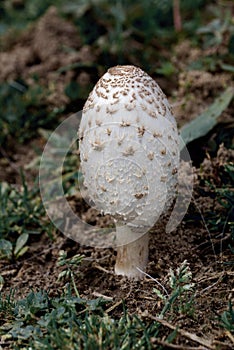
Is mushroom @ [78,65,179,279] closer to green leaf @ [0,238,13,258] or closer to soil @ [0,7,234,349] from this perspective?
soil @ [0,7,234,349]

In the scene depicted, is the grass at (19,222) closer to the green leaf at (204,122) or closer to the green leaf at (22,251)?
the green leaf at (22,251)

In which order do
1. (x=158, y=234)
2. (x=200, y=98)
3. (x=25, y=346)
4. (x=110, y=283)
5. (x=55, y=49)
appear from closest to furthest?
(x=25, y=346) < (x=110, y=283) < (x=158, y=234) < (x=200, y=98) < (x=55, y=49)

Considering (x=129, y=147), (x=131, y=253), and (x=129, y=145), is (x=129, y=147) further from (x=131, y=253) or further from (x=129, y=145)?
(x=131, y=253)

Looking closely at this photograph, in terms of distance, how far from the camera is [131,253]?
2.79 m

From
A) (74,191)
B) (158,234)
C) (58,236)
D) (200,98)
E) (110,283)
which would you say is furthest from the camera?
(200,98)

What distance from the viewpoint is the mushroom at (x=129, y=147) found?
2426 millimetres

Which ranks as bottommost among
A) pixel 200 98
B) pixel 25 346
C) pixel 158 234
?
pixel 25 346

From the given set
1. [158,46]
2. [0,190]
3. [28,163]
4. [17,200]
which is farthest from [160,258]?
[158,46]

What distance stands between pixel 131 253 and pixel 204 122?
1090 millimetres

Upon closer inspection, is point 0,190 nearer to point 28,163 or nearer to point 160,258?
point 28,163

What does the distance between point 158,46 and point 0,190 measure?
2.12m

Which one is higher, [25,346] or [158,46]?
[158,46]

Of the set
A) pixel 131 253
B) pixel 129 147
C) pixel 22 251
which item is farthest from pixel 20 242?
pixel 129 147

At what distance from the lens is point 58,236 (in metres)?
3.24
